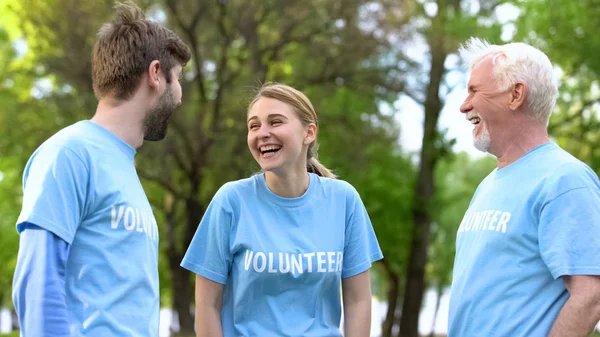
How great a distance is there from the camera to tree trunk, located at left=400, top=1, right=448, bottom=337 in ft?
69.5

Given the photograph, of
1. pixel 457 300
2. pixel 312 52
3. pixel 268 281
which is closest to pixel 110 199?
pixel 268 281

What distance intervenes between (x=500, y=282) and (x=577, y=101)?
19.2 meters

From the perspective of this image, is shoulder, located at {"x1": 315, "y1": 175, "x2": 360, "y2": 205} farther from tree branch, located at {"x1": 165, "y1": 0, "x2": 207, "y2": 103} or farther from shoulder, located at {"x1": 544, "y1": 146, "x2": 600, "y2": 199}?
tree branch, located at {"x1": 165, "y1": 0, "x2": 207, "y2": 103}

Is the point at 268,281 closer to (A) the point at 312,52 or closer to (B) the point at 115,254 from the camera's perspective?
(B) the point at 115,254

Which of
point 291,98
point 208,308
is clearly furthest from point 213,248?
point 291,98

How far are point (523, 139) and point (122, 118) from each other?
81.1 inches

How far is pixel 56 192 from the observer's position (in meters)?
3.01

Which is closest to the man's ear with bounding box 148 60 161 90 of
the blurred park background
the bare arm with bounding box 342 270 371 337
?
the bare arm with bounding box 342 270 371 337

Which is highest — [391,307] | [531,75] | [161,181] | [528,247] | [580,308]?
[531,75]

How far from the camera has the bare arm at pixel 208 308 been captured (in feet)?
13.3

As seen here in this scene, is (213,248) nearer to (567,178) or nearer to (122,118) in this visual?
(122,118)

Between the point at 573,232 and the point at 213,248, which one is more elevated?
the point at 573,232

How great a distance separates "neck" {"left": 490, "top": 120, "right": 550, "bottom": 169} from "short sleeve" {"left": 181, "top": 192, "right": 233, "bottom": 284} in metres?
1.54

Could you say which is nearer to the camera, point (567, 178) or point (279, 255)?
point (567, 178)
